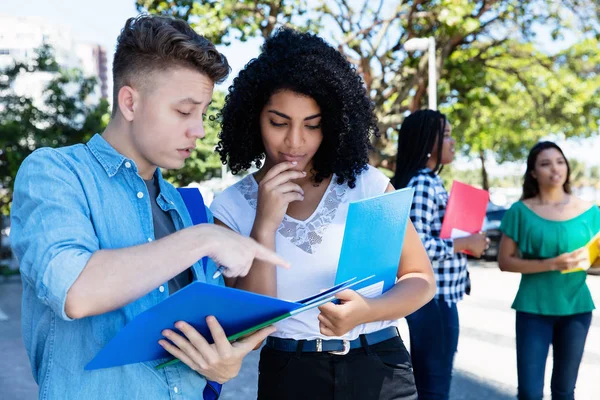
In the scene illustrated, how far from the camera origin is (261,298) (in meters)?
1.45

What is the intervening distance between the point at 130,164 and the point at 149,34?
0.32m

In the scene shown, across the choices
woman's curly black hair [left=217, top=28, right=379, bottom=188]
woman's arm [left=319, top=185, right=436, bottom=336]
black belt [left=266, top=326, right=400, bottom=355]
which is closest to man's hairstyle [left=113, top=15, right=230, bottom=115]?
woman's curly black hair [left=217, top=28, right=379, bottom=188]

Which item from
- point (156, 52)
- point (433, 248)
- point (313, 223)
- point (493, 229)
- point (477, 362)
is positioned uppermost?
point (156, 52)

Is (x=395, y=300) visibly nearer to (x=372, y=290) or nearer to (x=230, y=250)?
(x=372, y=290)

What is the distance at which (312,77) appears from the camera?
2174 mm

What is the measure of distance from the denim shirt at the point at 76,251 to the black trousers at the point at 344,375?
0.44 meters

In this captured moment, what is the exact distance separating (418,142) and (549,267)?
3.38 ft

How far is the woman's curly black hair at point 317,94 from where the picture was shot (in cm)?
220

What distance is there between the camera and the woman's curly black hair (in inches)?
86.6

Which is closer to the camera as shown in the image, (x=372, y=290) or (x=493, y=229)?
(x=372, y=290)

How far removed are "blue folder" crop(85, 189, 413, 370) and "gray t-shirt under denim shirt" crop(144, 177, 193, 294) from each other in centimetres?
20

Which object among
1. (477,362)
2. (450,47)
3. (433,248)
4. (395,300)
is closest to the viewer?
(395,300)

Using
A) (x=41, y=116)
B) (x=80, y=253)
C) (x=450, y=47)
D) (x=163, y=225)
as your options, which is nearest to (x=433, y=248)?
(x=163, y=225)

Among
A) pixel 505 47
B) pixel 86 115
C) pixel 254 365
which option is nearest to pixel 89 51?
pixel 86 115
